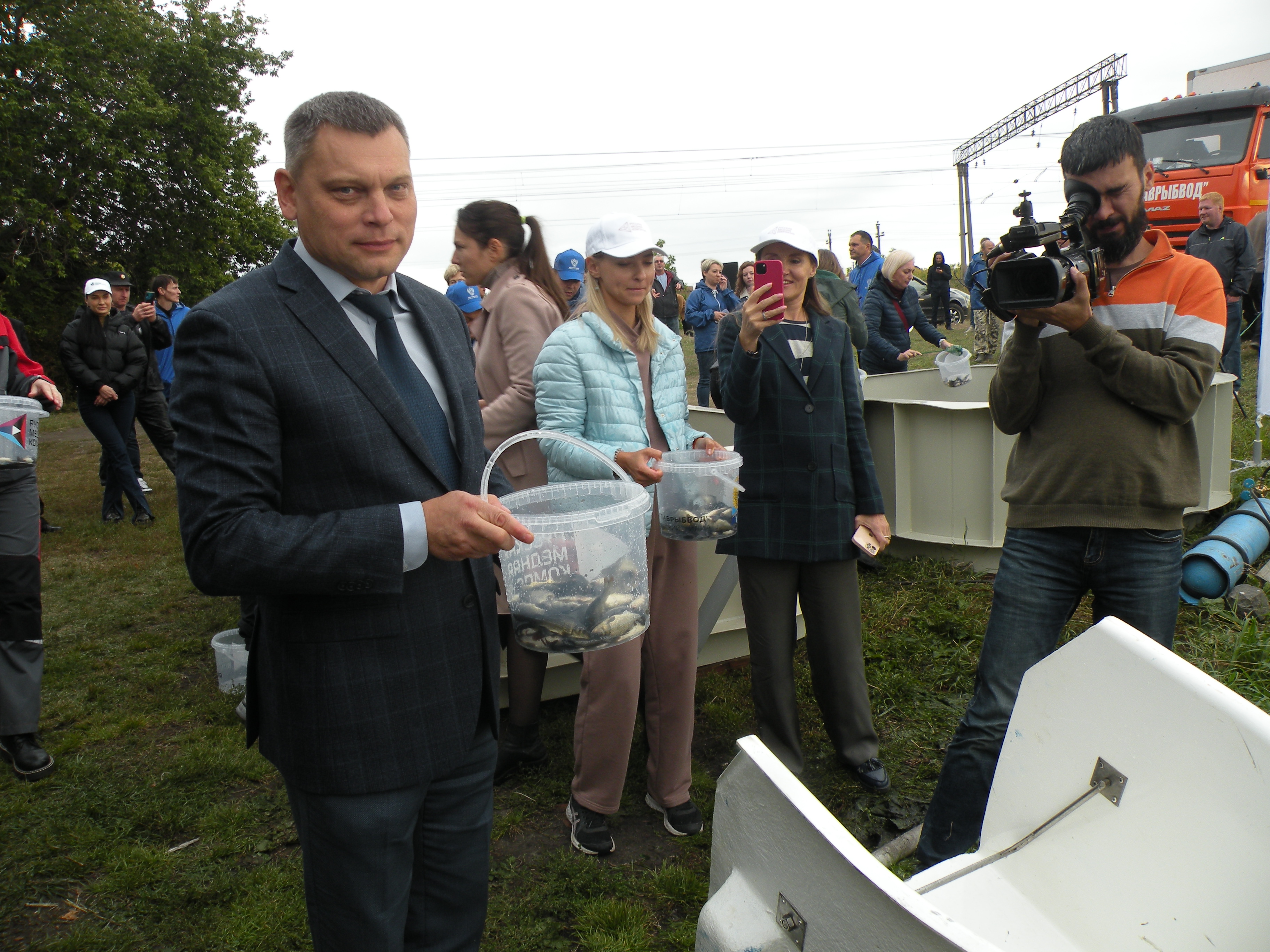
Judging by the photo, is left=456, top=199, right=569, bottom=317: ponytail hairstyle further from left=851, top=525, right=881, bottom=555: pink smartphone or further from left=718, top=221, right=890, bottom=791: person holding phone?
left=851, top=525, right=881, bottom=555: pink smartphone

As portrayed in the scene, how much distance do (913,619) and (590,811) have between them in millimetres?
2214

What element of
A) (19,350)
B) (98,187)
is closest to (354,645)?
(19,350)

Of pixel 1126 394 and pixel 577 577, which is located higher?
pixel 1126 394

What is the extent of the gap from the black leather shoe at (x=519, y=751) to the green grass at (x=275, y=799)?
0.06 m

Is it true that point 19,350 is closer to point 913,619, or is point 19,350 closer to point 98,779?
point 98,779

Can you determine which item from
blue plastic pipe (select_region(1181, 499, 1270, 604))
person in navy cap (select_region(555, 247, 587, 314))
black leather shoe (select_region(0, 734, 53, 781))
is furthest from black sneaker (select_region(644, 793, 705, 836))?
person in navy cap (select_region(555, 247, 587, 314))

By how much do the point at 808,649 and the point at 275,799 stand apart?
6.68 ft

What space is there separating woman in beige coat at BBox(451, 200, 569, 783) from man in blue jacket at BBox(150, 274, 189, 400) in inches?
239

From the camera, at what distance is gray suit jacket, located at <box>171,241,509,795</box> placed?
1.30m

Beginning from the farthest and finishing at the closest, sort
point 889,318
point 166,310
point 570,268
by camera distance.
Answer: point 166,310
point 889,318
point 570,268

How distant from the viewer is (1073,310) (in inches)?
75.5

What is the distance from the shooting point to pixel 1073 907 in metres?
1.47

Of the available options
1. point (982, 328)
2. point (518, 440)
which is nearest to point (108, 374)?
point (518, 440)

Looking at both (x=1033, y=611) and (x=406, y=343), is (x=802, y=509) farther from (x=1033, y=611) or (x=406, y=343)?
(x=406, y=343)
